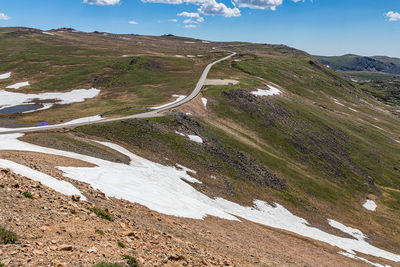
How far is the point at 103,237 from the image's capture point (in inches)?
571

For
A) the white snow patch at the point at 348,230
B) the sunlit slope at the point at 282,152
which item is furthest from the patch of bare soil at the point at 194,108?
the white snow patch at the point at 348,230

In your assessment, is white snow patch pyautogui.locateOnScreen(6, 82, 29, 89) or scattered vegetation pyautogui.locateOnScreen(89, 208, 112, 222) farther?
white snow patch pyautogui.locateOnScreen(6, 82, 29, 89)

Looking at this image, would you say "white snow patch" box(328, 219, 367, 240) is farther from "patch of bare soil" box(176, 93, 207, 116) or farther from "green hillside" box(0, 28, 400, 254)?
"patch of bare soil" box(176, 93, 207, 116)

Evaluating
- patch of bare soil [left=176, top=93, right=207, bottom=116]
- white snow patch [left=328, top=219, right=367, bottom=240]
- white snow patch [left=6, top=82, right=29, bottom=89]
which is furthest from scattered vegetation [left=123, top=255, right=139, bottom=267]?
white snow patch [left=6, top=82, right=29, bottom=89]

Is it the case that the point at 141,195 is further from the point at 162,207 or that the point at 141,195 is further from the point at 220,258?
the point at 220,258

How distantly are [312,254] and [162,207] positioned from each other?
57.8 feet

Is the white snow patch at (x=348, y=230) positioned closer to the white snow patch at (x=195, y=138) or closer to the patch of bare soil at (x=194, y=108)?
the white snow patch at (x=195, y=138)

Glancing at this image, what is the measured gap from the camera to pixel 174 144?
53688mm

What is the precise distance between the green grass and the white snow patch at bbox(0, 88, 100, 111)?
284 feet

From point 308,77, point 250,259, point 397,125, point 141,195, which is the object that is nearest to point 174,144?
point 141,195

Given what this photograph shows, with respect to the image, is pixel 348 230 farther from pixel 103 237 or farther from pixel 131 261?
pixel 103 237

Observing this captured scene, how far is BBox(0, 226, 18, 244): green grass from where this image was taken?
37.9 ft

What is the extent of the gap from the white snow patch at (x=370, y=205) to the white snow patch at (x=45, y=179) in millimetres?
66127

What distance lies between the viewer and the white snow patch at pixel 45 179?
2003cm
